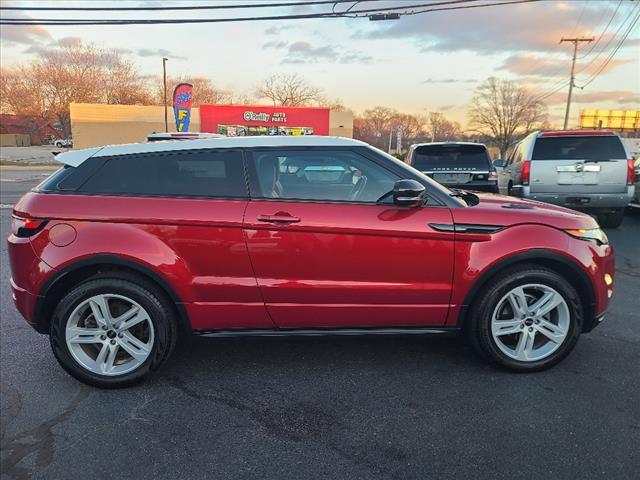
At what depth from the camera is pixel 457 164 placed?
31.4ft

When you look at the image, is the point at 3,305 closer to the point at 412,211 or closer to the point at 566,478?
the point at 412,211

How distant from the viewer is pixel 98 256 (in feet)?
10.3

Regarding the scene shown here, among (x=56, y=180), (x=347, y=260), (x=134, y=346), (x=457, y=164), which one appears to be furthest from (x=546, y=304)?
(x=457, y=164)

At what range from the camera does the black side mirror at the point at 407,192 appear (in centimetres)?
312

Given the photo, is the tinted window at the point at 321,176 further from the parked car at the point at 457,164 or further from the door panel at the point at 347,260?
the parked car at the point at 457,164

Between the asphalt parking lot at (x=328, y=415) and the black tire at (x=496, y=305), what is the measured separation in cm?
11

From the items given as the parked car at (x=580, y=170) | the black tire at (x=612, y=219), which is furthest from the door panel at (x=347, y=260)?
the black tire at (x=612, y=219)

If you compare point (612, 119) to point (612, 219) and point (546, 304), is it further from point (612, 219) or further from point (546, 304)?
point (546, 304)

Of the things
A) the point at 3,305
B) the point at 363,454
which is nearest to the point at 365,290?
the point at 363,454

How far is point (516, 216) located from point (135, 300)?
8.87 feet

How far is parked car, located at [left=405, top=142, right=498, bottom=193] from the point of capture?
30.6 feet

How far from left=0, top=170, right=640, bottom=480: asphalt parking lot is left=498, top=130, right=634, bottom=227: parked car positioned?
5302 mm

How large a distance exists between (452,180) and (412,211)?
21.3 ft

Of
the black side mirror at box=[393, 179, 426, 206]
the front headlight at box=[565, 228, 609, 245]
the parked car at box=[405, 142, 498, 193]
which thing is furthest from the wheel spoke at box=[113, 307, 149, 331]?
the parked car at box=[405, 142, 498, 193]
